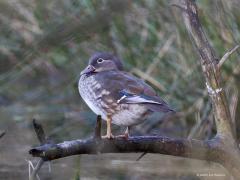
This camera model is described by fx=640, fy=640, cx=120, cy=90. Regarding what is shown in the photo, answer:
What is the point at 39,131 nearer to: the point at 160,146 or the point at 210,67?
the point at 160,146

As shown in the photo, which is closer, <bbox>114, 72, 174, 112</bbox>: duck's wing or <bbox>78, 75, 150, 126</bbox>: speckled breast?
<bbox>114, 72, 174, 112</bbox>: duck's wing

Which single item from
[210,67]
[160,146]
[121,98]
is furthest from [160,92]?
[160,146]

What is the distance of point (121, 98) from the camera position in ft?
12.1

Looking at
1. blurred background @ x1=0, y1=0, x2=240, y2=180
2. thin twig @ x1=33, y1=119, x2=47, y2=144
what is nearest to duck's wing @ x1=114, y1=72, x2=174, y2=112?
blurred background @ x1=0, y1=0, x2=240, y2=180

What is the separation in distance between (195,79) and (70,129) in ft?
4.34

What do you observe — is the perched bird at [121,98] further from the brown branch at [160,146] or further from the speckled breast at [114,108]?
the brown branch at [160,146]

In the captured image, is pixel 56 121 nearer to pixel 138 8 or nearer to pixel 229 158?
pixel 138 8

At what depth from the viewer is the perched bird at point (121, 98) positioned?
3.57 metres

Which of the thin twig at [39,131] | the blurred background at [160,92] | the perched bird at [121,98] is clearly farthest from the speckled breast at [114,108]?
the thin twig at [39,131]

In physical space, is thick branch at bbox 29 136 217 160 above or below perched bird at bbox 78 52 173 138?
below

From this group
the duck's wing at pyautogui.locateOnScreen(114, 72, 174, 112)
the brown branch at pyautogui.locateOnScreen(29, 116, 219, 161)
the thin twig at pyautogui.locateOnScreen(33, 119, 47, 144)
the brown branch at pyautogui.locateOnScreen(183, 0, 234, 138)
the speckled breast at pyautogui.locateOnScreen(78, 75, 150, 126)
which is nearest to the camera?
the thin twig at pyautogui.locateOnScreen(33, 119, 47, 144)

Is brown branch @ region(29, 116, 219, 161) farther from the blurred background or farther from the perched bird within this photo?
the blurred background

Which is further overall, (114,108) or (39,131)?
(114,108)

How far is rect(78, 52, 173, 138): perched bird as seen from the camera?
11.7ft
